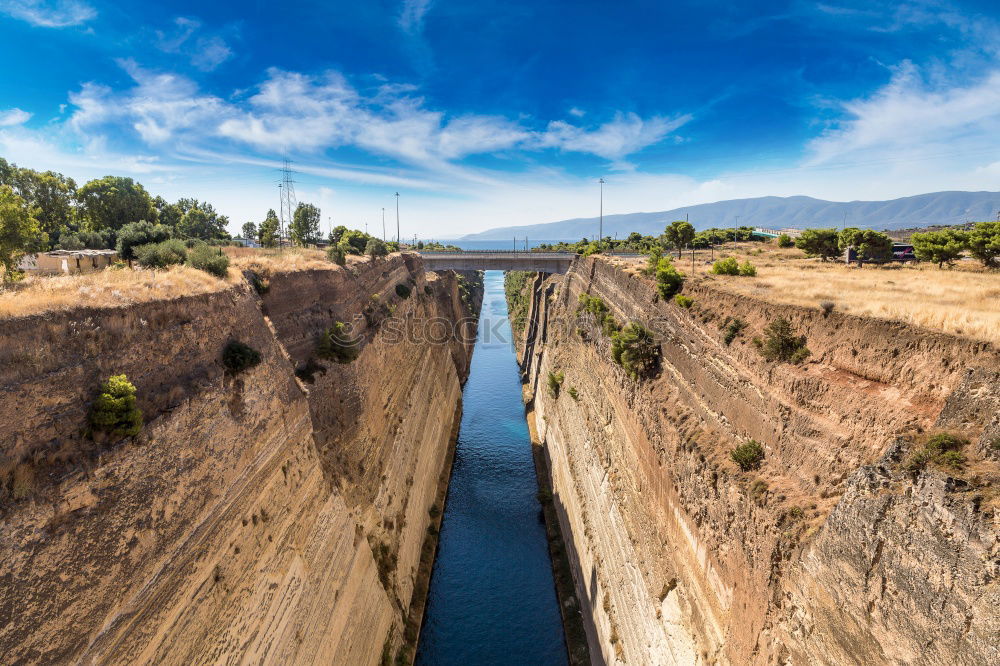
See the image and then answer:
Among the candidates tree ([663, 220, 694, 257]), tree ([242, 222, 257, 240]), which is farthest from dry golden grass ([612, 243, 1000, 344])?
tree ([242, 222, 257, 240])

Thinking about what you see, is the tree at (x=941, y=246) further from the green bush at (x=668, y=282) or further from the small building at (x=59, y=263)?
the small building at (x=59, y=263)

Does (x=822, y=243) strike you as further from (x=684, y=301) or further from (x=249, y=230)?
(x=249, y=230)

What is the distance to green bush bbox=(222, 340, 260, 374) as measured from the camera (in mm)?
14453

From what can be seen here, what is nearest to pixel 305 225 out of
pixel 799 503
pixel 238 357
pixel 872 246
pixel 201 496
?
pixel 238 357

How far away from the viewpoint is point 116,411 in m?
9.91

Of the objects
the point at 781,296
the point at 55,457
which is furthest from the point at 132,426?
the point at 781,296

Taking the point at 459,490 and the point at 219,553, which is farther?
the point at 459,490

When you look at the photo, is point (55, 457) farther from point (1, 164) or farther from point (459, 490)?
point (1, 164)

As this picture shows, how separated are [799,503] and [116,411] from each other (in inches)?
590

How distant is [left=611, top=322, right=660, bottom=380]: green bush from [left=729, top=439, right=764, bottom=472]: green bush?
25.0 ft

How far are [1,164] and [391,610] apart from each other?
3859 centimetres

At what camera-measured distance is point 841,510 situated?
9547 mm

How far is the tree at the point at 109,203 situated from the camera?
119 ft

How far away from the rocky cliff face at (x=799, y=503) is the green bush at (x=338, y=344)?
13.1 m
